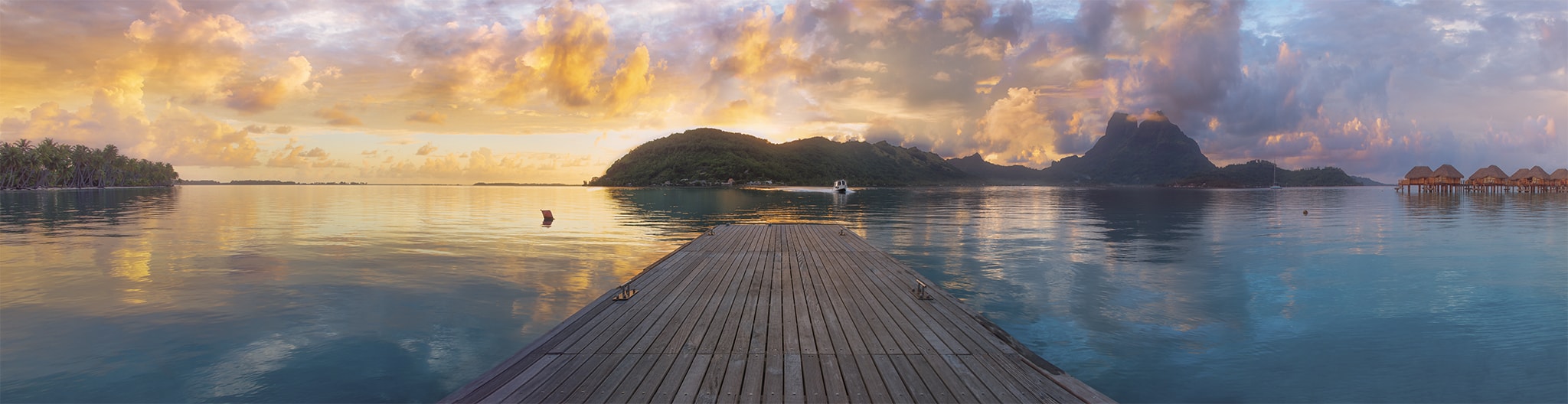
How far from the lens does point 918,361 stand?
7.18m

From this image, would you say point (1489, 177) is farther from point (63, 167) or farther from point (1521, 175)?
point (63, 167)

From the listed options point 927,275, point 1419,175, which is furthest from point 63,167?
point 1419,175

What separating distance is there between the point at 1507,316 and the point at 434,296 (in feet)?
83.8

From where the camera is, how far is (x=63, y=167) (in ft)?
429

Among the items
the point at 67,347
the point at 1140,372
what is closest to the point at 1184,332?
the point at 1140,372

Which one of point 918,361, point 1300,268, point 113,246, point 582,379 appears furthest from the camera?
point 113,246

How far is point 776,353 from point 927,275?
12.0 meters

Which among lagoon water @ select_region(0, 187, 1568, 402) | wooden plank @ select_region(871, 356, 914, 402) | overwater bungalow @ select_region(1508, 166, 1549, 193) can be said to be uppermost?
overwater bungalow @ select_region(1508, 166, 1549, 193)

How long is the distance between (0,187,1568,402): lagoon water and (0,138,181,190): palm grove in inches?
5328

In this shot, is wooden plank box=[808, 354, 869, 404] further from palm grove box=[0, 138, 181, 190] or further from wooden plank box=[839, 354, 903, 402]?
palm grove box=[0, 138, 181, 190]

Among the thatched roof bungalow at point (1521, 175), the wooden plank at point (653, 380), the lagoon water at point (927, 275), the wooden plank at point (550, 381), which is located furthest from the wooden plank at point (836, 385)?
A: the thatched roof bungalow at point (1521, 175)

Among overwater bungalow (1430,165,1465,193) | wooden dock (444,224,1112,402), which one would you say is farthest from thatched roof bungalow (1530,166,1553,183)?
wooden dock (444,224,1112,402)

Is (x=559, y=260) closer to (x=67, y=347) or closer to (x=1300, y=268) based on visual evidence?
(x=67, y=347)

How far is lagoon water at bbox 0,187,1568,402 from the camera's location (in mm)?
9906
